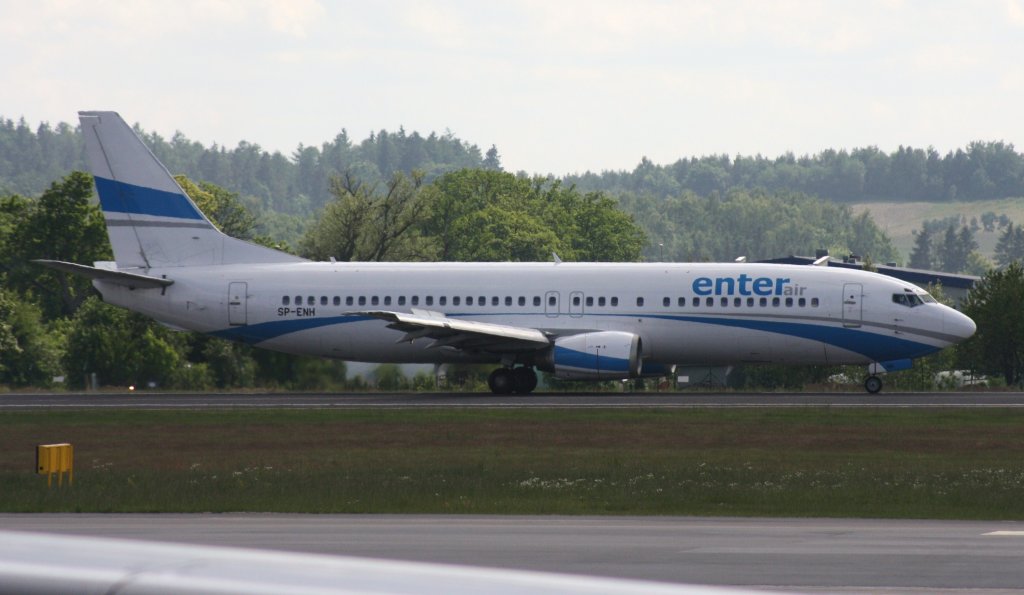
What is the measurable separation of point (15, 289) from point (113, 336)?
32.6 metres

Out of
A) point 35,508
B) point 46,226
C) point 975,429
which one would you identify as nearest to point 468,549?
point 35,508

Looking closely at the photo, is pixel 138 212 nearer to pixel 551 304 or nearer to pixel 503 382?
pixel 503 382

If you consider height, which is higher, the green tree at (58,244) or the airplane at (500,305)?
the green tree at (58,244)

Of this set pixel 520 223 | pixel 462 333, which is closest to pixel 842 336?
pixel 462 333

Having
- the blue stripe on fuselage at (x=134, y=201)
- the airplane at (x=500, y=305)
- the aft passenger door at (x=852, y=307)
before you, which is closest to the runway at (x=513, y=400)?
the airplane at (x=500, y=305)

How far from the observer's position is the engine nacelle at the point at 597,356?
4484 centimetres

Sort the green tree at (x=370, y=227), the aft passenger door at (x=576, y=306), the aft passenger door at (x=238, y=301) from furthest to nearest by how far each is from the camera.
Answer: the green tree at (x=370, y=227) < the aft passenger door at (x=238, y=301) < the aft passenger door at (x=576, y=306)

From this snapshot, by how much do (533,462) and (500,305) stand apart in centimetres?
1797

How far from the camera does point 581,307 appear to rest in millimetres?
46594

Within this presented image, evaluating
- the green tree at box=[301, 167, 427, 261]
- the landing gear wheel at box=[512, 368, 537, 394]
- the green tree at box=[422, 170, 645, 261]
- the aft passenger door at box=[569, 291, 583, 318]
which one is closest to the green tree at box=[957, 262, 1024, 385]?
the aft passenger door at box=[569, 291, 583, 318]

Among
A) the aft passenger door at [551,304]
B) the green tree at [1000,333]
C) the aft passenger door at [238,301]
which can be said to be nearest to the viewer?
the aft passenger door at [551,304]

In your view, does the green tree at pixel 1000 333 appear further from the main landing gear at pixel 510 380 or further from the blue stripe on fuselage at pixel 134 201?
the blue stripe on fuselage at pixel 134 201

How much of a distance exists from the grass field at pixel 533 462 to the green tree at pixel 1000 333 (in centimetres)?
2126

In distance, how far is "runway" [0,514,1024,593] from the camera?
48.9ft
